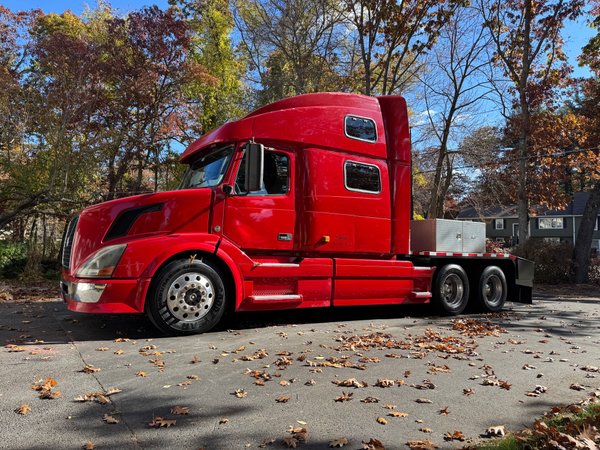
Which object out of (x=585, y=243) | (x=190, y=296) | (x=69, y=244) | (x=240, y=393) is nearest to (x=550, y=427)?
(x=240, y=393)

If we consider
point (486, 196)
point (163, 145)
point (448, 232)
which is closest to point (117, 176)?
point (163, 145)

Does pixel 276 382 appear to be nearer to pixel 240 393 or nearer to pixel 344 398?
pixel 240 393

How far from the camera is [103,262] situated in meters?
5.88

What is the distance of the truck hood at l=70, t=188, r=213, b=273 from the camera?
608 cm

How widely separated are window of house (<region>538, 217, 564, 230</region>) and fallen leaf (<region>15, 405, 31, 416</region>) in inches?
2139

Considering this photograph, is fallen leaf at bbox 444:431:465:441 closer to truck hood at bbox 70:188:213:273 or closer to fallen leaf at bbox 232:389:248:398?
fallen leaf at bbox 232:389:248:398

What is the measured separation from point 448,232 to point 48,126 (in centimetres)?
1090

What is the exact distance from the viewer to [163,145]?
1809cm

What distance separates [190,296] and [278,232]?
1.60 m

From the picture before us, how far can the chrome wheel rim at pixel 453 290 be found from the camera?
897 centimetres

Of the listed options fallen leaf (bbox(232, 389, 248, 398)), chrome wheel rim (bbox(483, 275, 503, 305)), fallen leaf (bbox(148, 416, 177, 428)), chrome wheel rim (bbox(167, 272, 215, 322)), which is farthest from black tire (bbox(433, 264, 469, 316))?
fallen leaf (bbox(148, 416, 177, 428))

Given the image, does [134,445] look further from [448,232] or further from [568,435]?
[448,232]

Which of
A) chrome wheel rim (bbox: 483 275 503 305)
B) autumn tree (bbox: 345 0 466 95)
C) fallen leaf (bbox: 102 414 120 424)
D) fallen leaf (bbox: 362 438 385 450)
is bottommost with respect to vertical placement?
fallen leaf (bbox: 102 414 120 424)

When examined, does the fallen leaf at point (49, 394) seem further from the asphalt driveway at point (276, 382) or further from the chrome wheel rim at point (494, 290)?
the chrome wheel rim at point (494, 290)
